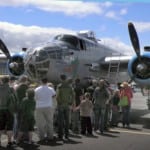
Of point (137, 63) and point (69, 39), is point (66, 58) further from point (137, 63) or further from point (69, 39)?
point (137, 63)

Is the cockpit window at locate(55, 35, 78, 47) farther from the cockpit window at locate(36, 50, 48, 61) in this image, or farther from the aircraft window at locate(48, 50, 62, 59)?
the cockpit window at locate(36, 50, 48, 61)

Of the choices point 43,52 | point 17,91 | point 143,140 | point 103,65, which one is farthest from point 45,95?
point 103,65

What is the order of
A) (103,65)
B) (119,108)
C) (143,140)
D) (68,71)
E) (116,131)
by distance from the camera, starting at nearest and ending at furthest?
(143,140) → (116,131) → (119,108) → (68,71) → (103,65)

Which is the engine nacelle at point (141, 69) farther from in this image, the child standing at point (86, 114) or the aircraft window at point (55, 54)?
the child standing at point (86, 114)

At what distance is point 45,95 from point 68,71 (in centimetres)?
810

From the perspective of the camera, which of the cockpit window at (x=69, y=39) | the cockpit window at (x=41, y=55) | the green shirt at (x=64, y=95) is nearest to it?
the green shirt at (x=64, y=95)

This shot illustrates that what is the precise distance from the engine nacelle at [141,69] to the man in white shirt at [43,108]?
758 centimetres

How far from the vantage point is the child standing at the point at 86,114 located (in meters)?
11.7

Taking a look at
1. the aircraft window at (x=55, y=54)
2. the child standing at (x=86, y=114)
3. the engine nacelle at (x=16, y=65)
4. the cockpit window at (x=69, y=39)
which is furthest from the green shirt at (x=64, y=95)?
the engine nacelle at (x=16, y=65)

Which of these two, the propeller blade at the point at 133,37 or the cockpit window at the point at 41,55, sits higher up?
the propeller blade at the point at 133,37

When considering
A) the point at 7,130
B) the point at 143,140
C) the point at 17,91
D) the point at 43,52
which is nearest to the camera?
the point at 7,130

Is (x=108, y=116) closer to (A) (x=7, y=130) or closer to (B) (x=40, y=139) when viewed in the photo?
(B) (x=40, y=139)

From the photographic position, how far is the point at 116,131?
41.2ft

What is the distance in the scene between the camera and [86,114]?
11.8 m
